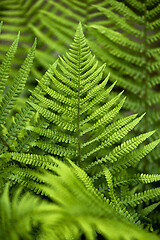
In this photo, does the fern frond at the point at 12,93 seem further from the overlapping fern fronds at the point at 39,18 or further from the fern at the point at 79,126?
the overlapping fern fronds at the point at 39,18

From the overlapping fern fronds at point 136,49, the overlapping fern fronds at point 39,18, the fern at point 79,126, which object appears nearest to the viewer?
the fern at point 79,126

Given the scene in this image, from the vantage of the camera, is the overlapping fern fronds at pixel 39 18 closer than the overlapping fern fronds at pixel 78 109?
No

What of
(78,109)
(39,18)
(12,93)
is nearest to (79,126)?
(78,109)

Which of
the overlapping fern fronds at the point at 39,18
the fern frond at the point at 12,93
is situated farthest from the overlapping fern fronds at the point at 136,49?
the fern frond at the point at 12,93

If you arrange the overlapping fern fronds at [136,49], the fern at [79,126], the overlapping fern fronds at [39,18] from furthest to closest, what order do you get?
the overlapping fern fronds at [39,18] → the overlapping fern fronds at [136,49] → the fern at [79,126]

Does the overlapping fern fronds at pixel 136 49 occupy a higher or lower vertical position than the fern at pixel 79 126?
higher

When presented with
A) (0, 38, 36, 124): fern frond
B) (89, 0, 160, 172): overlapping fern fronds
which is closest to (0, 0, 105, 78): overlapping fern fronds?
(89, 0, 160, 172): overlapping fern fronds

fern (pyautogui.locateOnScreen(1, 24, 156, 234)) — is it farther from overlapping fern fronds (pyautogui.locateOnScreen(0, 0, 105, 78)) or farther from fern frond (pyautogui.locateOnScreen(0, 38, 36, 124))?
overlapping fern fronds (pyautogui.locateOnScreen(0, 0, 105, 78))

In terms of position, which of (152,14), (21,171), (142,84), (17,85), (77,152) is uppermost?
(152,14)

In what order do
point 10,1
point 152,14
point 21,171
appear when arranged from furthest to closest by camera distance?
point 10,1, point 152,14, point 21,171

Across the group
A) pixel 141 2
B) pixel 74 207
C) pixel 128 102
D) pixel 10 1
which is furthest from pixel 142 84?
pixel 10 1

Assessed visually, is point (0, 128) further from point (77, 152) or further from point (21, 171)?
point (77, 152)
